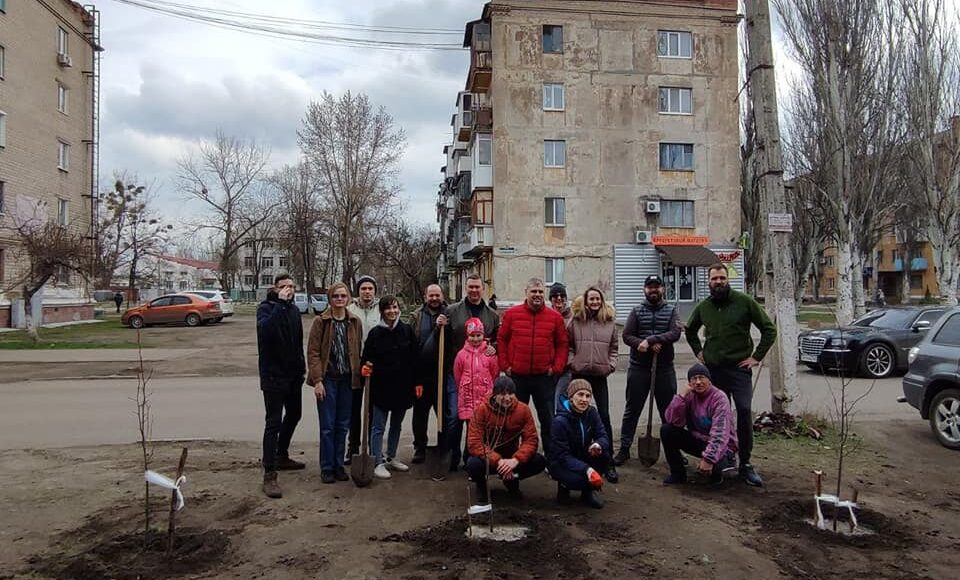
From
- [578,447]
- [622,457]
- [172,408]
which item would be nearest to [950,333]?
[622,457]

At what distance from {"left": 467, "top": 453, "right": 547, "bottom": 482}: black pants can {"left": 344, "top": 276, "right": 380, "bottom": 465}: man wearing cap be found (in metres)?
1.54

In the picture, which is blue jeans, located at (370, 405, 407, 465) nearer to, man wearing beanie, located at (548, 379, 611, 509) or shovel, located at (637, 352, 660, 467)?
man wearing beanie, located at (548, 379, 611, 509)

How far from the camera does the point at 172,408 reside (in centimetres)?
1016

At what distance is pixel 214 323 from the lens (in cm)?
3253

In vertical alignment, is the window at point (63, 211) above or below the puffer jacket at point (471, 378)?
above

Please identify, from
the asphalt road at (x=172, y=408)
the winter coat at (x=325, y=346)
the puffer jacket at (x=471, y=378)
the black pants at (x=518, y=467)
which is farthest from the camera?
the asphalt road at (x=172, y=408)

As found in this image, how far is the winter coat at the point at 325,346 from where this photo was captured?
5.85m

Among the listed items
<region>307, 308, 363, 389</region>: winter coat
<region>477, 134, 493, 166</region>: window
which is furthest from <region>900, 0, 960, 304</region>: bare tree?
<region>307, 308, 363, 389</region>: winter coat

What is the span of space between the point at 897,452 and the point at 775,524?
336 centimetres

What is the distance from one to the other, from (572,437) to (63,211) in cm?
3361

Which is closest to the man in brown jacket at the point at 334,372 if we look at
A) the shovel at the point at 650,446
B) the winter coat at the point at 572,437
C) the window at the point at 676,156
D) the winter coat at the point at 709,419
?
the winter coat at the point at 572,437

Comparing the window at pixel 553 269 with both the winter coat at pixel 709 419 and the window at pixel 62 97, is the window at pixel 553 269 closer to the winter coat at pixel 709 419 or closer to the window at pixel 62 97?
the window at pixel 62 97

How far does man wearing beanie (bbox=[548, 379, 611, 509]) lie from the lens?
518 centimetres

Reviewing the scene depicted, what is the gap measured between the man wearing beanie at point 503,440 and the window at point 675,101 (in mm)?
30961
